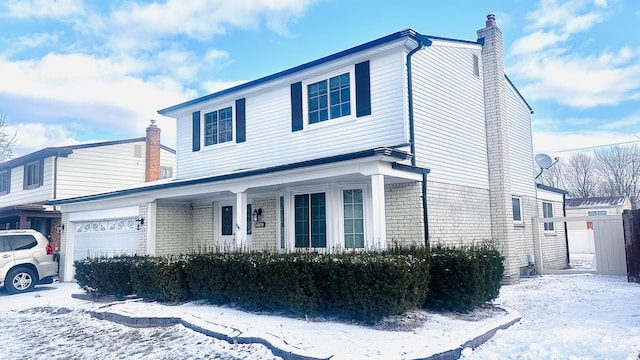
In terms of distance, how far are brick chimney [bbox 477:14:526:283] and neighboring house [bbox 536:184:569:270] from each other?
9.61 ft

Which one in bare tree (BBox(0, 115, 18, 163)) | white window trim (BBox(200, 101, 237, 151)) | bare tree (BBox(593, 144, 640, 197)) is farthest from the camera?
bare tree (BBox(593, 144, 640, 197))

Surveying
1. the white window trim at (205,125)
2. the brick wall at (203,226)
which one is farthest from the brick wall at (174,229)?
the white window trim at (205,125)

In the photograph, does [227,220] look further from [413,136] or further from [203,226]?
[413,136]

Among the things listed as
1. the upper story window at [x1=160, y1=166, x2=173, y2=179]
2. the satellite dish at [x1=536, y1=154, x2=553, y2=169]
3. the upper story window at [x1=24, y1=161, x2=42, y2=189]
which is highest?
the upper story window at [x1=160, y1=166, x2=173, y2=179]

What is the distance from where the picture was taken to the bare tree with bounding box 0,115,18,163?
36.8m

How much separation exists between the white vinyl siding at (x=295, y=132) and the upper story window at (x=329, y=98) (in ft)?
0.54

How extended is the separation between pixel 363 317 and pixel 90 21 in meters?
7.59

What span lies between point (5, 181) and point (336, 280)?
2296 cm

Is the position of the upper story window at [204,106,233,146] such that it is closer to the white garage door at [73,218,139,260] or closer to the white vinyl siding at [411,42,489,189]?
the white garage door at [73,218,139,260]

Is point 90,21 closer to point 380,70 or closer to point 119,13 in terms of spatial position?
point 119,13

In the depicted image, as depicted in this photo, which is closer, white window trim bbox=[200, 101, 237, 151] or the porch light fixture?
the porch light fixture

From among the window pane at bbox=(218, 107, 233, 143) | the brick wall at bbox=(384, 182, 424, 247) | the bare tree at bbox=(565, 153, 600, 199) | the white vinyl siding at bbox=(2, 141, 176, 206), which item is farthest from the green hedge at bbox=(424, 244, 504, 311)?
the bare tree at bbox=(565, 153, 600, 199)

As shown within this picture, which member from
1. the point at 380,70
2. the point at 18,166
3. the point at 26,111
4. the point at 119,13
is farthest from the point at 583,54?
the point at 26,111

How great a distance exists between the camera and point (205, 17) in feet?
40.1
